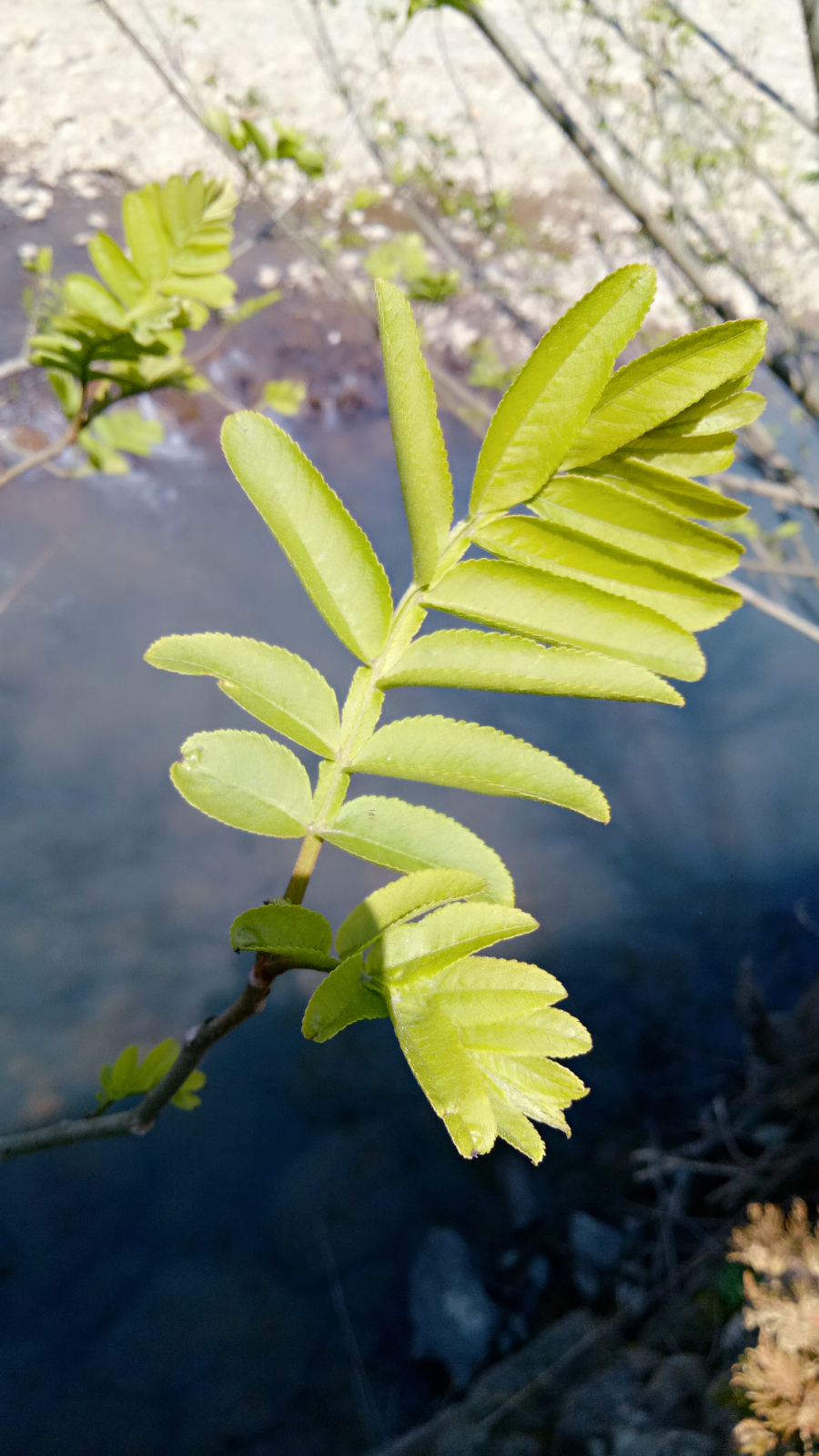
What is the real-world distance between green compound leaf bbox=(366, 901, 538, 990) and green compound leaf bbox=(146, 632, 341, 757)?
15 cm

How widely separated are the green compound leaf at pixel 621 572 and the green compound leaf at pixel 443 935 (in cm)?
24

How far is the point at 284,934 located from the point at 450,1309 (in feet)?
12.2

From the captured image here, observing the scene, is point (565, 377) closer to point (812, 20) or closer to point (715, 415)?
point (715, 415)

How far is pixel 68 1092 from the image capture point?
3387 mm

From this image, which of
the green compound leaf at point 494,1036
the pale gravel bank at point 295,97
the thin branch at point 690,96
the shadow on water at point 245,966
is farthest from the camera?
the pale gravel bank at point 295,97

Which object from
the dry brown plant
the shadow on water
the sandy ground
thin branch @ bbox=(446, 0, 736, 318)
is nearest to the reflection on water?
the shadow on water

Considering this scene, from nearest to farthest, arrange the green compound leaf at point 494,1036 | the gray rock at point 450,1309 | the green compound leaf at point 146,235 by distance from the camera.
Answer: the green compound leaf at point 494,1036 < the green compound leaf at point 146,235 < the gray rock at point 450,1309

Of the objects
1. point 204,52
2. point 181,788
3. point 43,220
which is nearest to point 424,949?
point 181,788

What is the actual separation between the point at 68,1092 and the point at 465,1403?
205cm

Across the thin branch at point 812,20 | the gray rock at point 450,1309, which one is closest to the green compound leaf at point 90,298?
the thin branch at point 812,20

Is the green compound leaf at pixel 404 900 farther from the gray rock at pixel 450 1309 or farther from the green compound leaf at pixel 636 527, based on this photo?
the gray rock at pixel 450 1309

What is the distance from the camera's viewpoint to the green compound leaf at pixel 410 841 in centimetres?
55

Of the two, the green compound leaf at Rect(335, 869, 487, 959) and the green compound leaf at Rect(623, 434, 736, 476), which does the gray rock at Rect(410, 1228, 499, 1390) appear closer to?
the green compound leaf at Rect(335, 869, 487, 959)

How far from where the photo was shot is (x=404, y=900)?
1.64ft
